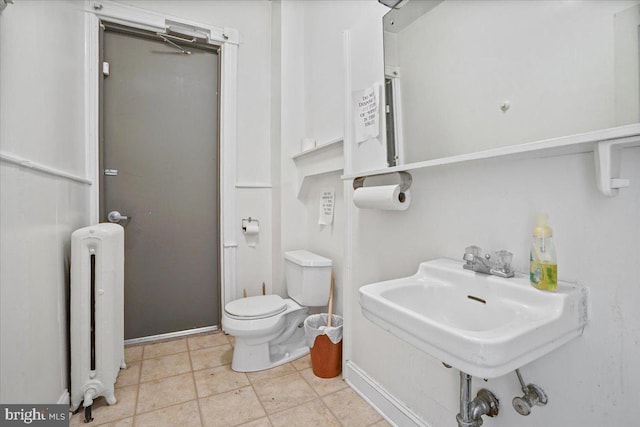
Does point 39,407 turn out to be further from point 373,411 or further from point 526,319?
point 526,319

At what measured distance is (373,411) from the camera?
1.39m

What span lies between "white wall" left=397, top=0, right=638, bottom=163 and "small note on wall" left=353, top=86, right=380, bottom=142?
0.48ft

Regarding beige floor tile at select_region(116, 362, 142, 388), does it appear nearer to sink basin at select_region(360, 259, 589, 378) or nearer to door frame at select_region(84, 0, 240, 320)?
door frame at select_region(84, 0, 240, 320)

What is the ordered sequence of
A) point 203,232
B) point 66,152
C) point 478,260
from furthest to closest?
1. point 203,232
2. point 66,152
3. point 478,260

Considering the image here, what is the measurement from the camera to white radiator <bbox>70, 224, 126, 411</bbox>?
134cm

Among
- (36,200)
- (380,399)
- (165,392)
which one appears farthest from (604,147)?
(165,392)

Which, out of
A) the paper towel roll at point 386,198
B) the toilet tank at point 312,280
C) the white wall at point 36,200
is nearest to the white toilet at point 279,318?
the toilet tank at point 312,280

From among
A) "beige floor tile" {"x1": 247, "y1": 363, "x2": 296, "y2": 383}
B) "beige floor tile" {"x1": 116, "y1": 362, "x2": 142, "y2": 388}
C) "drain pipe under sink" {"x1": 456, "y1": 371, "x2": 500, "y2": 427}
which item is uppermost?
"drain pipe under sink" {"x1": 456, "y1": 371, "x2": 500, "y2": 427}

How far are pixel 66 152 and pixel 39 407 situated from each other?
3.72 feet

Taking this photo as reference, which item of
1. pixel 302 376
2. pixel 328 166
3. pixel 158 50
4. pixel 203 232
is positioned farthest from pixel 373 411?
pixel 158 50

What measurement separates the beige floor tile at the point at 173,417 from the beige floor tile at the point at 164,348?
602mm

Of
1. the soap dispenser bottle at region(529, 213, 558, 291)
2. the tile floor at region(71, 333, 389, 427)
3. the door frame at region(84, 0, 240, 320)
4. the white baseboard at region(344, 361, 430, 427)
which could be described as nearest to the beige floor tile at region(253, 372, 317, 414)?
the tile floor at region(71, 333, 389, 427)

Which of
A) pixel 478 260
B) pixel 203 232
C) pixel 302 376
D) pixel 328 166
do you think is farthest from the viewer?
pixel 203 232

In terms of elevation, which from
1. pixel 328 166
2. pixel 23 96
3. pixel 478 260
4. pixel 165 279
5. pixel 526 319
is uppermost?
pixel 23 96
